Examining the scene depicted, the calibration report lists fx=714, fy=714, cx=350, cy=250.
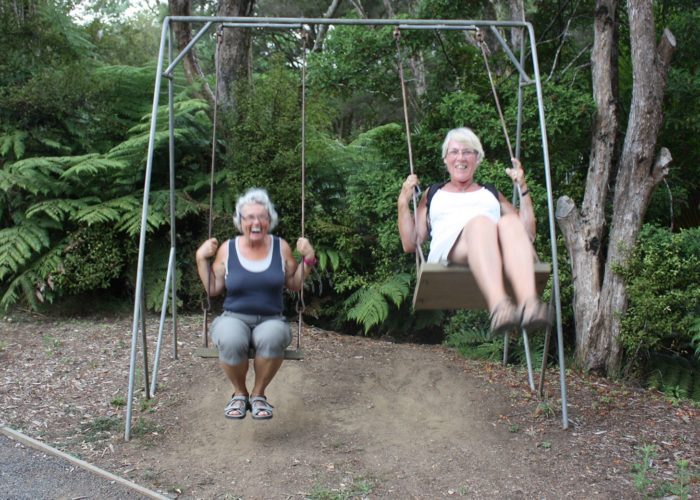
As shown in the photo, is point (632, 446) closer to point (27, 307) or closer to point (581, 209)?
point (581, 209)

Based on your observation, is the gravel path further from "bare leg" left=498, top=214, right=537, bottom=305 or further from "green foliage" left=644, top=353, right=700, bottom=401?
"green foliage" left=644, top=353, right=700, bottom=401

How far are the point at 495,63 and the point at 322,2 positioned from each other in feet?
26.7

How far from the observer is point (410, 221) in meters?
3.87

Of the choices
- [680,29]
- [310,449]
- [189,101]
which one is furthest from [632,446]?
[189,101]

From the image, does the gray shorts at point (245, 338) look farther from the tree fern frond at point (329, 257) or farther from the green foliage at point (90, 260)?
the green foliage at point (90, 260)

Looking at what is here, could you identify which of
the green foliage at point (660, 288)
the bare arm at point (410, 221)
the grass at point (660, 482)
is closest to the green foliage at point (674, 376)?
the green foliage at point (660, 288)

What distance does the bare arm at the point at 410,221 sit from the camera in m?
3.76

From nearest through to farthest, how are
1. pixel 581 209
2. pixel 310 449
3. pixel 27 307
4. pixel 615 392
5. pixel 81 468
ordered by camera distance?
pixel 81 468 < pixel 310 449 < pixel 615 392 < pixel 581 209 < pixel 27 307

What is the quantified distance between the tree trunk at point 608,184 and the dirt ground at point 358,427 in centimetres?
41

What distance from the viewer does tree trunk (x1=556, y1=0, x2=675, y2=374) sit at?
5117mm

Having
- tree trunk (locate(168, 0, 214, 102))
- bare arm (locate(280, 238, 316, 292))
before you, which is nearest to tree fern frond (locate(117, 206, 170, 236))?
tree trunk (locate(168, 0, 214, 102))

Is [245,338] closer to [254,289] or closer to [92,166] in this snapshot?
[254,289]

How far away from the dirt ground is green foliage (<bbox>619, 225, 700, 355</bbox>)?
42 centimetres

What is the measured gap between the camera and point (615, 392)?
4938mm
